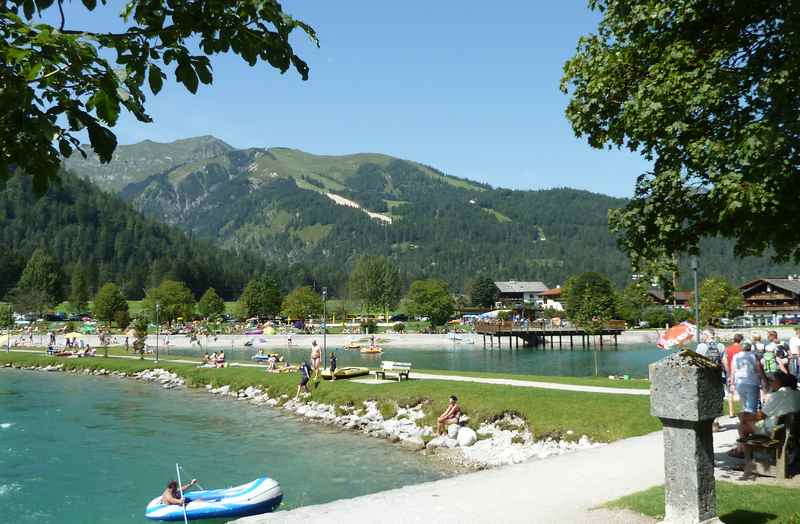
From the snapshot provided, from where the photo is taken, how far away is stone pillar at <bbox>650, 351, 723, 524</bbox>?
732 cm

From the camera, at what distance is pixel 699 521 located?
292 inches

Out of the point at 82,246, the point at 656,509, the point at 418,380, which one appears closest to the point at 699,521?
the point at 656,509

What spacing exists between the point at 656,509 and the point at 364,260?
153 metres

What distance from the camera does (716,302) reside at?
111 meters

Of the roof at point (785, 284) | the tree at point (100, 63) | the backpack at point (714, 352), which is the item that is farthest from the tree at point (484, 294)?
the tree at point (100, 63)

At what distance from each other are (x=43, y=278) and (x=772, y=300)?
169579mm

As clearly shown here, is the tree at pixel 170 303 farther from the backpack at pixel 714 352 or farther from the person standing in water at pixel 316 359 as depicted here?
the backpack at pixel 714 352

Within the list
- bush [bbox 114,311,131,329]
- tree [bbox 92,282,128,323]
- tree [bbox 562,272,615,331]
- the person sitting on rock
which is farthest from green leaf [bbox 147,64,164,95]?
tree [bbox 92,282,128,323]

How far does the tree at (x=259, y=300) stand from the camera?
141 metres

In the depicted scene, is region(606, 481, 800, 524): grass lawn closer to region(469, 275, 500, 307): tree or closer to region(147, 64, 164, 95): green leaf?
region(147, 64, 164, 95): green leaf

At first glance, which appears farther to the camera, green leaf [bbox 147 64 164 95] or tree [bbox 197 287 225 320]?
tree [bbox 197 287 225 320]

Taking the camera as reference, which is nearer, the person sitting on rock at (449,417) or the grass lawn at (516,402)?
the grass lawn at (516,402)

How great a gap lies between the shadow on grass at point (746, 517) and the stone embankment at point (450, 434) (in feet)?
25.1

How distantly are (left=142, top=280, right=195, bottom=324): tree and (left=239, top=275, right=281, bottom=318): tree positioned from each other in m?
12.1
